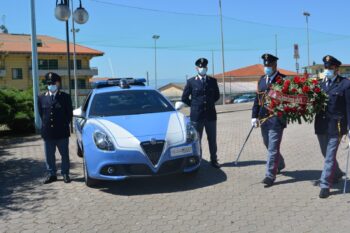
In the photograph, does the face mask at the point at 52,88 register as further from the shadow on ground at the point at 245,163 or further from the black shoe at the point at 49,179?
the shadow on ground at the point at 245,163

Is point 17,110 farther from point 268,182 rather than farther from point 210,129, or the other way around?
point 268,182

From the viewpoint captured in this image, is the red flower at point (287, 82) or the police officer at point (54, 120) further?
the police officer at point (54, 120)

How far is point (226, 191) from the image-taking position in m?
6.61

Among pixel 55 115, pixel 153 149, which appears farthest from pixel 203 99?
pixel 55 115

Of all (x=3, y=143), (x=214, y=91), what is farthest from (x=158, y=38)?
(x=214, y=91)

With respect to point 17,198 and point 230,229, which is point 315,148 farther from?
point 17,198

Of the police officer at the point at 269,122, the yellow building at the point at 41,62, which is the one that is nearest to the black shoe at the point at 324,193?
the police officer at the point at 269,122

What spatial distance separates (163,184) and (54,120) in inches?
77.5

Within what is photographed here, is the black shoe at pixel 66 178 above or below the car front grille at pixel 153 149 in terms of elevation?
below

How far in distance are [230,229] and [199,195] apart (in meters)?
1.40

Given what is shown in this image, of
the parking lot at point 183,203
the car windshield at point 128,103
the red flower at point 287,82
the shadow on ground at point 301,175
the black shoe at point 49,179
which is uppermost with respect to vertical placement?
the red flower at point 287,82

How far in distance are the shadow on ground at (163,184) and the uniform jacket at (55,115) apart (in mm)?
1048

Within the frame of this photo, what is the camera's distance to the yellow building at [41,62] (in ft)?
208

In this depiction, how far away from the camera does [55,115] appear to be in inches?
288
